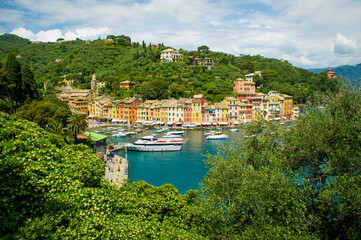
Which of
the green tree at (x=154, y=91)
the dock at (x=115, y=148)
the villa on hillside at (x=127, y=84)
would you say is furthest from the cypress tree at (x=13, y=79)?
the villa on hillside at (x=127, y=84)

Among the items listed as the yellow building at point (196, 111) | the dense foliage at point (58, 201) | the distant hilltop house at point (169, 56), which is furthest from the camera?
the distant hilltop house at point (169, 56)

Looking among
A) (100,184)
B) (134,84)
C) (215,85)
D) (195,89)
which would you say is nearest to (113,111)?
(134,84)

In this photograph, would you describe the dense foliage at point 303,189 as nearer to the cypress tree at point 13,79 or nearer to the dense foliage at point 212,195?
the dense foliage at point 212,195

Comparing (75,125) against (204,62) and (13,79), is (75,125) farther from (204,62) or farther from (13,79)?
(204,62)

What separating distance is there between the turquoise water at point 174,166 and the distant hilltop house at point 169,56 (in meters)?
57.4

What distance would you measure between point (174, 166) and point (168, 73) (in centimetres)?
5466

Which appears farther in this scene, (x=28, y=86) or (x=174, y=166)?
(x=28, y=86)

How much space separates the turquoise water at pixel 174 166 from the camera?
2395 cm

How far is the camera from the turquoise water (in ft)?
78.6

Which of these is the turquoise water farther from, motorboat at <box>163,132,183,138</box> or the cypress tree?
the cypress tree

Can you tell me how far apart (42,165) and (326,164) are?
9.39 m

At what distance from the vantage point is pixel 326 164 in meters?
8.41


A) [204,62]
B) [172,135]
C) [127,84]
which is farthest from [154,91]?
[204,62]

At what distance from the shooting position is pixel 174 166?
28781 mm
